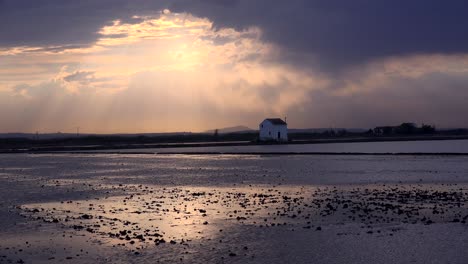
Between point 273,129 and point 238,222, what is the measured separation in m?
110

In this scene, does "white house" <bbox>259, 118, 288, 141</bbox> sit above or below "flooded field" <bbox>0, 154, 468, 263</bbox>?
above

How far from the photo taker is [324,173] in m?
51.9

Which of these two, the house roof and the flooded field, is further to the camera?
the house roof

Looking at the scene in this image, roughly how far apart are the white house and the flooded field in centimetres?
8996

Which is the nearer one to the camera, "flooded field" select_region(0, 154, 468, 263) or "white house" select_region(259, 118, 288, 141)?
"flooded field" select_region(0, 154, 468, 263)

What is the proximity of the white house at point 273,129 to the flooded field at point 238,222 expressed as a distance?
8996 centimetres

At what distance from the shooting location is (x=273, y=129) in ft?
437

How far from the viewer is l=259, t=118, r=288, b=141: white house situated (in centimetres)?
13300

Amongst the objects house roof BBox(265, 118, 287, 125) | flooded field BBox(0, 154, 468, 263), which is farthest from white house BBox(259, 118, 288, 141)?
flooded field BBox(0, 154, 468, 263)

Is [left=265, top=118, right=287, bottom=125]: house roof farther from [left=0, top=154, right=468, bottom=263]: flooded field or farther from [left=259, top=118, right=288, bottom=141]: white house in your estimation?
[left=0, top=154, right=468, bottom=263]: flooded field

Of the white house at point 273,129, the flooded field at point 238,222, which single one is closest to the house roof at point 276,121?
the white house at point 273,129

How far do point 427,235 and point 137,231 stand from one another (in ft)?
34.8

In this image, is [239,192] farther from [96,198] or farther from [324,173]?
[324,173]

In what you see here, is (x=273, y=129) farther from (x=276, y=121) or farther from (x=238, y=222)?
(x=238, y=222)
